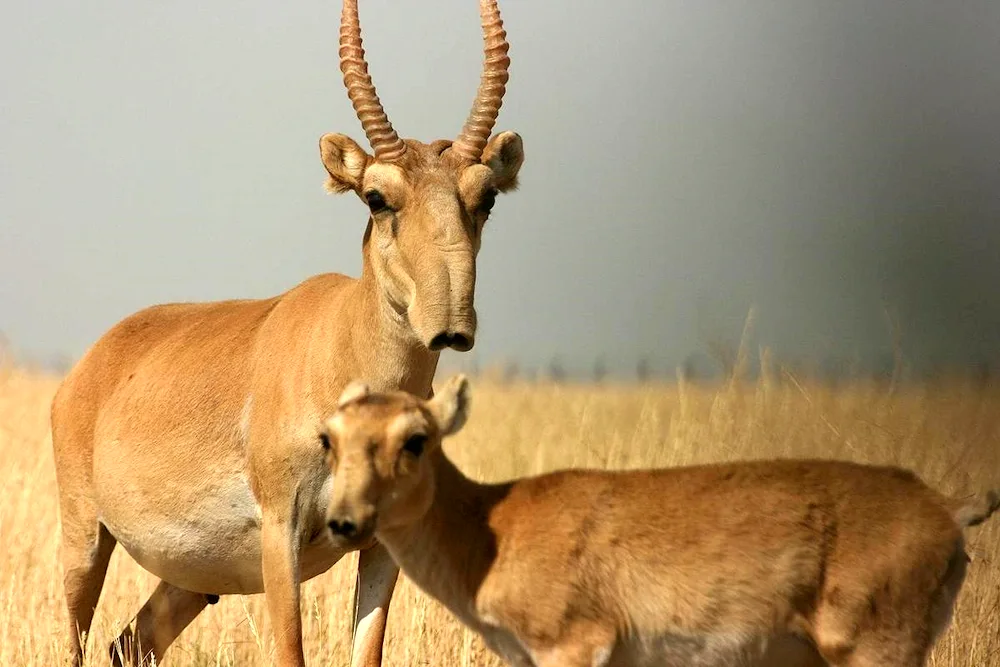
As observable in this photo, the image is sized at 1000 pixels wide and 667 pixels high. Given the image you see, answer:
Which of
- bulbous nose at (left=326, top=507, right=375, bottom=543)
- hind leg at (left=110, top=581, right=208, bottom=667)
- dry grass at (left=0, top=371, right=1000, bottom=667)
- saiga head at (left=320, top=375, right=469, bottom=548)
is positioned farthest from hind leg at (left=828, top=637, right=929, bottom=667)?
hind leg at (left=110, top=581, right=208, bottom=667)

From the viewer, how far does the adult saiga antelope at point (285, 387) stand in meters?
7.10

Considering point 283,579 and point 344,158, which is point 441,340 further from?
point 283,579

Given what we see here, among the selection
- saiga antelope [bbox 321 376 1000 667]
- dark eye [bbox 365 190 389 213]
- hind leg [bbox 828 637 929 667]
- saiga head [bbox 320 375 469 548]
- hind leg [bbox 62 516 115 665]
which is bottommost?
hind leg [bbox 62 516 115 665]

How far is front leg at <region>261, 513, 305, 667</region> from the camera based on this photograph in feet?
23.9

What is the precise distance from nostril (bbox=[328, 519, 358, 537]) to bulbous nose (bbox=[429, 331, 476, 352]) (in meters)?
1.31

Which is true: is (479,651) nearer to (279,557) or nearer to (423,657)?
(423,657)

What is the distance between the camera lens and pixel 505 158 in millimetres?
7684

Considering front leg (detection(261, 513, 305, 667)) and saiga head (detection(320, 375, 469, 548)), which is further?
front leg (detection(261, 513, 305, 667))

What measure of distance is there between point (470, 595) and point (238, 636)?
171 inches

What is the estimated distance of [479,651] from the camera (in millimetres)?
8828

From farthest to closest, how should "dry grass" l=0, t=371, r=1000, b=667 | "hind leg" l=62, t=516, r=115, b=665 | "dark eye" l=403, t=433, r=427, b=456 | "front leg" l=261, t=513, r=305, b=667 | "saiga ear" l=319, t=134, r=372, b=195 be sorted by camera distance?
"hind leg" l=62, t=516, r=115, b=665 → "dry grass" l=0, t=371, r=1000, b=667 → "saiga ear" l=319, t=134, r=372, b=195 → "front leg" l=261, t=513, r=305, b=667 → "dark eye" l=403, t=433, r=427, b=456

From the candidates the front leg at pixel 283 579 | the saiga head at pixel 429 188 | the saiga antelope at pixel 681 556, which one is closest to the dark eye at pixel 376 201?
the saiga head at pixel 429 188

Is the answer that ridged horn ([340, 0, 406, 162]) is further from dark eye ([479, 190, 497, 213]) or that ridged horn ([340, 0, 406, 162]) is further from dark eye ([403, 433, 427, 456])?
dark eye ([403, 433, 427, 456])

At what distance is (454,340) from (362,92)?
1.59m
